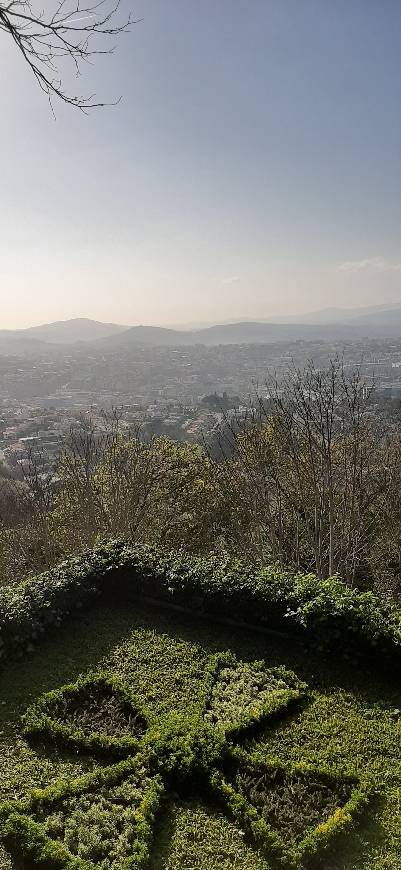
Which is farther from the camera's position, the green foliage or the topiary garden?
the green foliage

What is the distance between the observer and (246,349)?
89938 mm

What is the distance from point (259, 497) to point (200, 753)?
24.5 ft

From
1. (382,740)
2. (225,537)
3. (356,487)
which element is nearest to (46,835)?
(382,740)

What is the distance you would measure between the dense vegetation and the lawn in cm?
418

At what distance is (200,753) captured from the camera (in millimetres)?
5992

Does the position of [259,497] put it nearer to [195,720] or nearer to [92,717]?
[195,720]

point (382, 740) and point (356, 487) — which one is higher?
point (356, 487)

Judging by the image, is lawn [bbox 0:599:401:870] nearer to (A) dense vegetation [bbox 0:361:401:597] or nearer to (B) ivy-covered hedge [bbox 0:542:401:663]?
(B) ivy-covered hedge [bbox 0:542:401:663]

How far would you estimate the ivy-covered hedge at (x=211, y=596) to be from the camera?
7.74 m

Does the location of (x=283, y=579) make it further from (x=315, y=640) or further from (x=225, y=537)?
(x=225, y=537)

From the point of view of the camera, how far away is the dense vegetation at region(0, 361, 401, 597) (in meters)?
12.0

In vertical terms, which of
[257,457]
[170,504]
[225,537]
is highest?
[257,457]

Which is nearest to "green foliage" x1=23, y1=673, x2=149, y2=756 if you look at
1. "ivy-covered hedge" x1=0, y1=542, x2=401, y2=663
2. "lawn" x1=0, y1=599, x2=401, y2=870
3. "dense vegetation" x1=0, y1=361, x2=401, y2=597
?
"lawn" x1=0, y1=599, x2=401, y2=870

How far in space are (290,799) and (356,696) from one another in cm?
188
